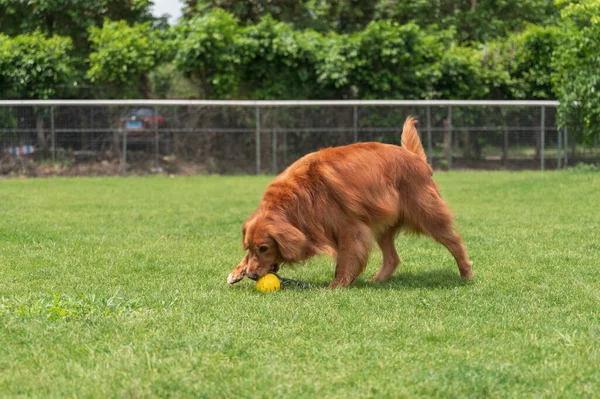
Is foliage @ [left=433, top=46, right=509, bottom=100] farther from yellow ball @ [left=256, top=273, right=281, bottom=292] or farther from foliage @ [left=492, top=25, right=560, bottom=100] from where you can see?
yellow ball @ [left=256, top=273, right=281, bottom=292]

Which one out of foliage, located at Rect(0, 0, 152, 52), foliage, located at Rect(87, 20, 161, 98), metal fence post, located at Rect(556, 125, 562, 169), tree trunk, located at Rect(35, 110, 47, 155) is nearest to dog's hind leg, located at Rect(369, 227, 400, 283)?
tree trunk, located at Rect(35, 110, 47, 155)

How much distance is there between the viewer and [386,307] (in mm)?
5934

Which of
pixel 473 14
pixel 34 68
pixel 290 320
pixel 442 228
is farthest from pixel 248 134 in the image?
pixel 290 320

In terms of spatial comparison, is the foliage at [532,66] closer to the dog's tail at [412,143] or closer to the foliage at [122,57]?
the foliage at [122,57]

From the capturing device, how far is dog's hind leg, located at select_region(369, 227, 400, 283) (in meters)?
7.54

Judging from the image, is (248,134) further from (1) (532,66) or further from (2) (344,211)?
(2) (344,211)

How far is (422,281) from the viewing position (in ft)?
23.8

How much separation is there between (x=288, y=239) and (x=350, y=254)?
62cm

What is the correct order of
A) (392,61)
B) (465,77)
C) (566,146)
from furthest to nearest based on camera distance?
(465,77) → (392,61) → (566,146)

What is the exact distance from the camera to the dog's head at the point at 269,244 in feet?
21.8

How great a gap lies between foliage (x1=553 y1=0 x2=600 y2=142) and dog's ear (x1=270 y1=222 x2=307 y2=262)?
14458 mm

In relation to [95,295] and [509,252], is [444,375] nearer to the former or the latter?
[95,295]

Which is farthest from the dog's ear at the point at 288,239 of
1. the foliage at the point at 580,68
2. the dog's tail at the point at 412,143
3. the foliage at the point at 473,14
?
the foliage at the point at 473,14

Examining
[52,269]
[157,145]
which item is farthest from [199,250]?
[157,145]
